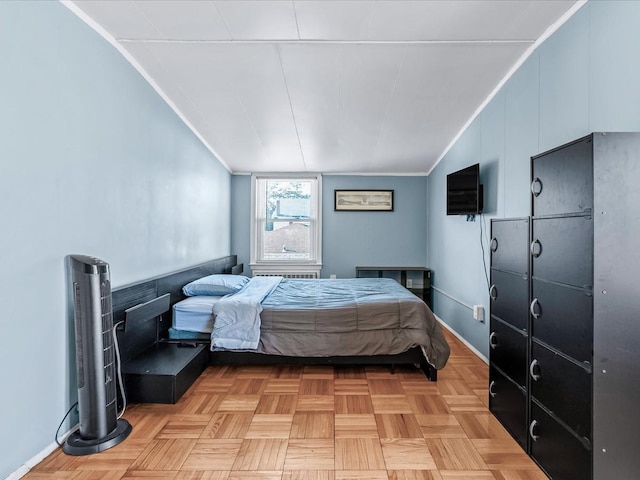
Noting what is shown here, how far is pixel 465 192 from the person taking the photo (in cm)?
364

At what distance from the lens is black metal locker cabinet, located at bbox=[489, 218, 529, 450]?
1994mm

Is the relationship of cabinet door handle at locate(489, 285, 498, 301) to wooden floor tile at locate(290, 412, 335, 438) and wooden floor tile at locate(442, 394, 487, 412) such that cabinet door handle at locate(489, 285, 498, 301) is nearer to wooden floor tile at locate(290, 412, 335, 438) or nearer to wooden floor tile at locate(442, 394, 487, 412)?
wooden floor tile at locate(442, 394, 487, 412)

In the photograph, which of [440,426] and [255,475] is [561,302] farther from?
[255,475]

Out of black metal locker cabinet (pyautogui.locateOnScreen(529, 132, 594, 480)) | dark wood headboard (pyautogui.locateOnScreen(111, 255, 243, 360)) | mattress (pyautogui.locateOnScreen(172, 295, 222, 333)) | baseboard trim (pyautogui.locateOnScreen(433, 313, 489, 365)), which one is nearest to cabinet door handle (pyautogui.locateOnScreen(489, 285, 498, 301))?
black metal locker cabinet (pyautogui.locateOnScreen(529, 132, 594, 480))

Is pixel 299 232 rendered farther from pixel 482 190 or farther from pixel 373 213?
pixel 482 190

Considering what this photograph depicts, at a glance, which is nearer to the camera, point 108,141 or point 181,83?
point 108,141

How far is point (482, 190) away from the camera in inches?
137

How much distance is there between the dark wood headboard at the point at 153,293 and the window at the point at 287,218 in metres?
1.46

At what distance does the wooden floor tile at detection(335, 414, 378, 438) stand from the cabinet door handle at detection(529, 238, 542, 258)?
4.60 feet

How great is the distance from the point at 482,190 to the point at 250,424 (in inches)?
115

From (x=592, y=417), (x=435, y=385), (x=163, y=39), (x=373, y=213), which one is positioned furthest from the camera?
(x=373, y=213)

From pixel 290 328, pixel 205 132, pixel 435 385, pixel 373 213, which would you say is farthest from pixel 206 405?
pixel 373 213

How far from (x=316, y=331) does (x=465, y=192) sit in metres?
2.09

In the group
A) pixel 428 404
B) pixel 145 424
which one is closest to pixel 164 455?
pixel 145 424
